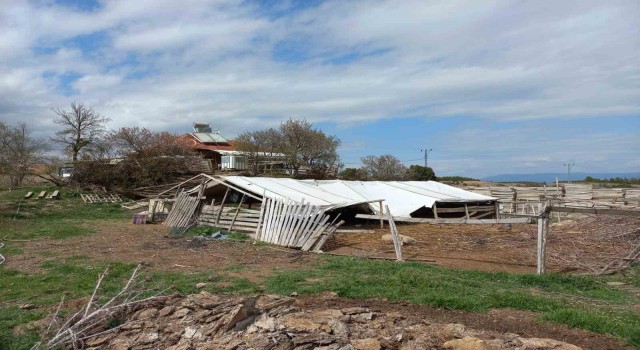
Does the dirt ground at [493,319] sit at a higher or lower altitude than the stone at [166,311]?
lower

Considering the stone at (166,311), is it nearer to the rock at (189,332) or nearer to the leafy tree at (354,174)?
the rock at (189,332)

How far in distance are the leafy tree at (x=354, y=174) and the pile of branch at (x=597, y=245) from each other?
68.7 ft

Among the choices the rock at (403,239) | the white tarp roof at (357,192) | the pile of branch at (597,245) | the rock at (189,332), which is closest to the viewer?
the rock at (189,332)

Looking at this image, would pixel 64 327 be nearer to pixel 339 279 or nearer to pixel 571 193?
pixel 339 279

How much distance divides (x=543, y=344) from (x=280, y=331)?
2326mm

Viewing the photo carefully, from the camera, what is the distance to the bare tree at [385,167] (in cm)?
4014

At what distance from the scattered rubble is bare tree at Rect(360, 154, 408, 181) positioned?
3445 centimetres

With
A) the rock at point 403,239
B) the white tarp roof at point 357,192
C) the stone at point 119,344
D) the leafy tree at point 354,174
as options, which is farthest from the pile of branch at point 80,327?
the leafy tree at point 354,174

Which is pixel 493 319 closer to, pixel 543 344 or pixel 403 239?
pixel 543 344

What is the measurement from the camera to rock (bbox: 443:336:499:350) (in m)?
4.37

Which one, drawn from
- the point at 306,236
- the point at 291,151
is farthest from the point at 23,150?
the point at 306,236

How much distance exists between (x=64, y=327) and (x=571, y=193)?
2569cm

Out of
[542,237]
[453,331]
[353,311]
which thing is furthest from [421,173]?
[453,331]

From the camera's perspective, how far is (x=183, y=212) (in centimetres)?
1784
